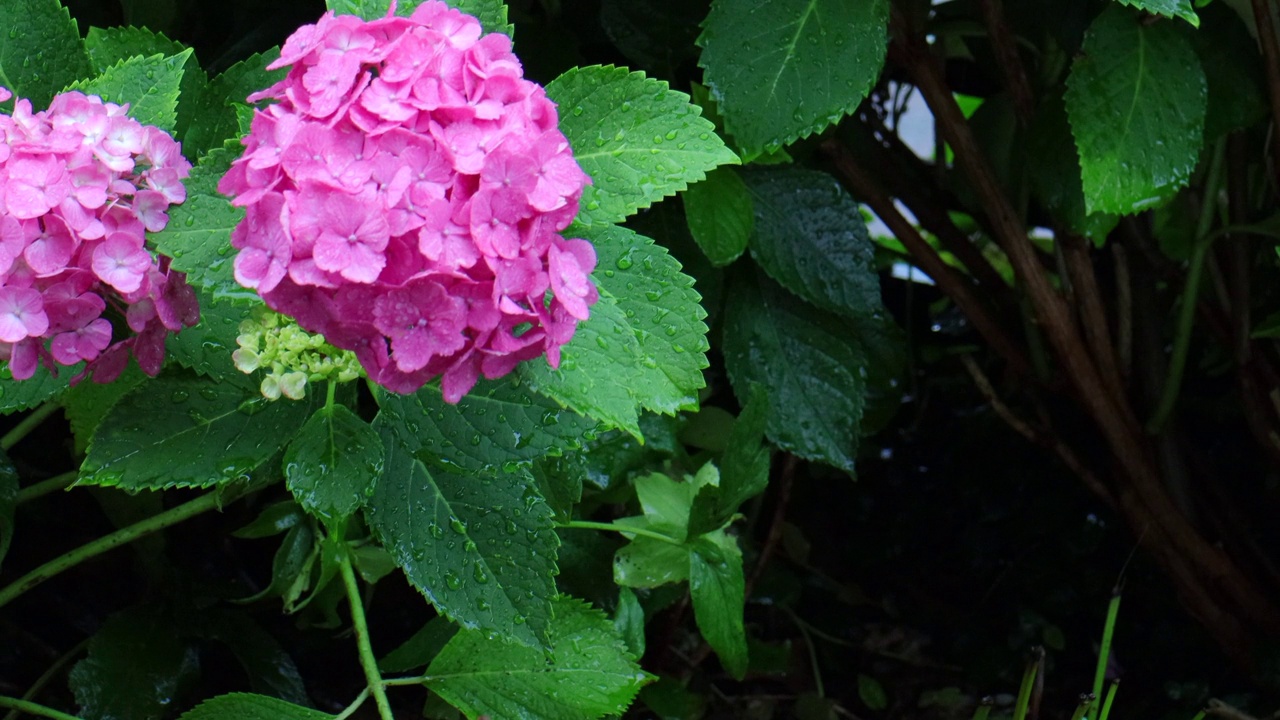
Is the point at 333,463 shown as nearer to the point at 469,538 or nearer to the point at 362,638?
the point at 469,538

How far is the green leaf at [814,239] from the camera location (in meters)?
1.11

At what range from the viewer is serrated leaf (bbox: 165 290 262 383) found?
734 mm

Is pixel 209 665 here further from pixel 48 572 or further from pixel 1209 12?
pixel 1209 12

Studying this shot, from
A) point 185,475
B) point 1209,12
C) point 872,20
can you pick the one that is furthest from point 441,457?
point 1209,12

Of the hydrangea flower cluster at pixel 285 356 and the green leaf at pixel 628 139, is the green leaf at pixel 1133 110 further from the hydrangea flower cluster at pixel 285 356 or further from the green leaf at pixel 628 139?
the hydrangea flower cluster at pixel 285 356

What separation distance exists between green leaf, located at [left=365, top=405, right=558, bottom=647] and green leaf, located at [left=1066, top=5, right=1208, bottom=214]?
54cm

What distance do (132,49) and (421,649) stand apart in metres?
0.57

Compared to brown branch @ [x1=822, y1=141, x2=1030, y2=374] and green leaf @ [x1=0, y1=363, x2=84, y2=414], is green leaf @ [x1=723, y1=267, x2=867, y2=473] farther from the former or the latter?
green leaf @ [x1=0, y1=363, x2=84, y2=414]

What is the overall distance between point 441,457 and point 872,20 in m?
0.51

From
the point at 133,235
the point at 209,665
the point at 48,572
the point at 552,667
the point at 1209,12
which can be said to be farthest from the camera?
the point at 209,665

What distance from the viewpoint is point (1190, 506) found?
136 centimetres

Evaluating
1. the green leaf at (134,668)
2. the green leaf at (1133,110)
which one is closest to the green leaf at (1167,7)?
the green leaf at (1133,110)

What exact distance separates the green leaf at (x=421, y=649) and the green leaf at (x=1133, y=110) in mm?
688

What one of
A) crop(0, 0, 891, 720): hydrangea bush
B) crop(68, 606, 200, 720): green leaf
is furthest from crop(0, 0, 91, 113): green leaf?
crop(68, 606, 200, 720): green leaf
